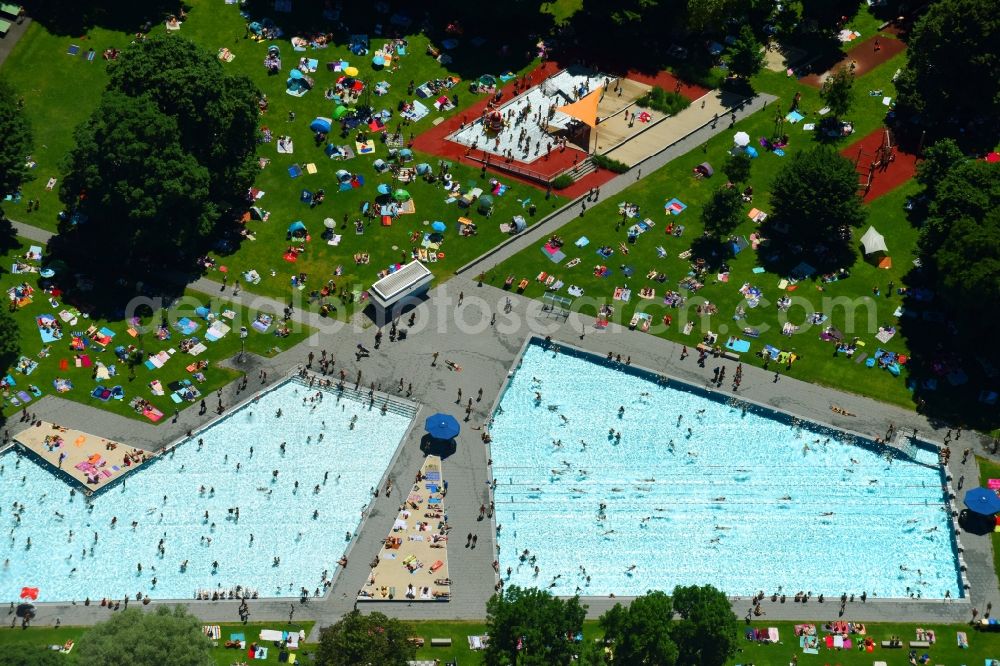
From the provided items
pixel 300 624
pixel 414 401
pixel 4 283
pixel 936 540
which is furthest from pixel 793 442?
pixel 4 283

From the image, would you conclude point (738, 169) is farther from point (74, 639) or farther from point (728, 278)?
point (74, 639)

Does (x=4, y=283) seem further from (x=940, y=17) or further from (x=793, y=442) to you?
(x=940, y=17)

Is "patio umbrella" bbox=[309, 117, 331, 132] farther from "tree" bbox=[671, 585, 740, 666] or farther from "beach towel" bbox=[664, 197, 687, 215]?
"tree" bbox=[671, 585, 740, 666]

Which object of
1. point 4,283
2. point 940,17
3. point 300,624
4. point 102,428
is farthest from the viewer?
point 940,17

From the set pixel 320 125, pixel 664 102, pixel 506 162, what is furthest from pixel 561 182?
→ pixel 320 125

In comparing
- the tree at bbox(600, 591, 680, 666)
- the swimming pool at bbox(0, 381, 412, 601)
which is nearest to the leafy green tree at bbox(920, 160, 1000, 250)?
the tree at bbox(600, 591, 680, 666)

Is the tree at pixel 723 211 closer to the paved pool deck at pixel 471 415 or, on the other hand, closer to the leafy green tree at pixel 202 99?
the paved pool deck at pixel 471 415
